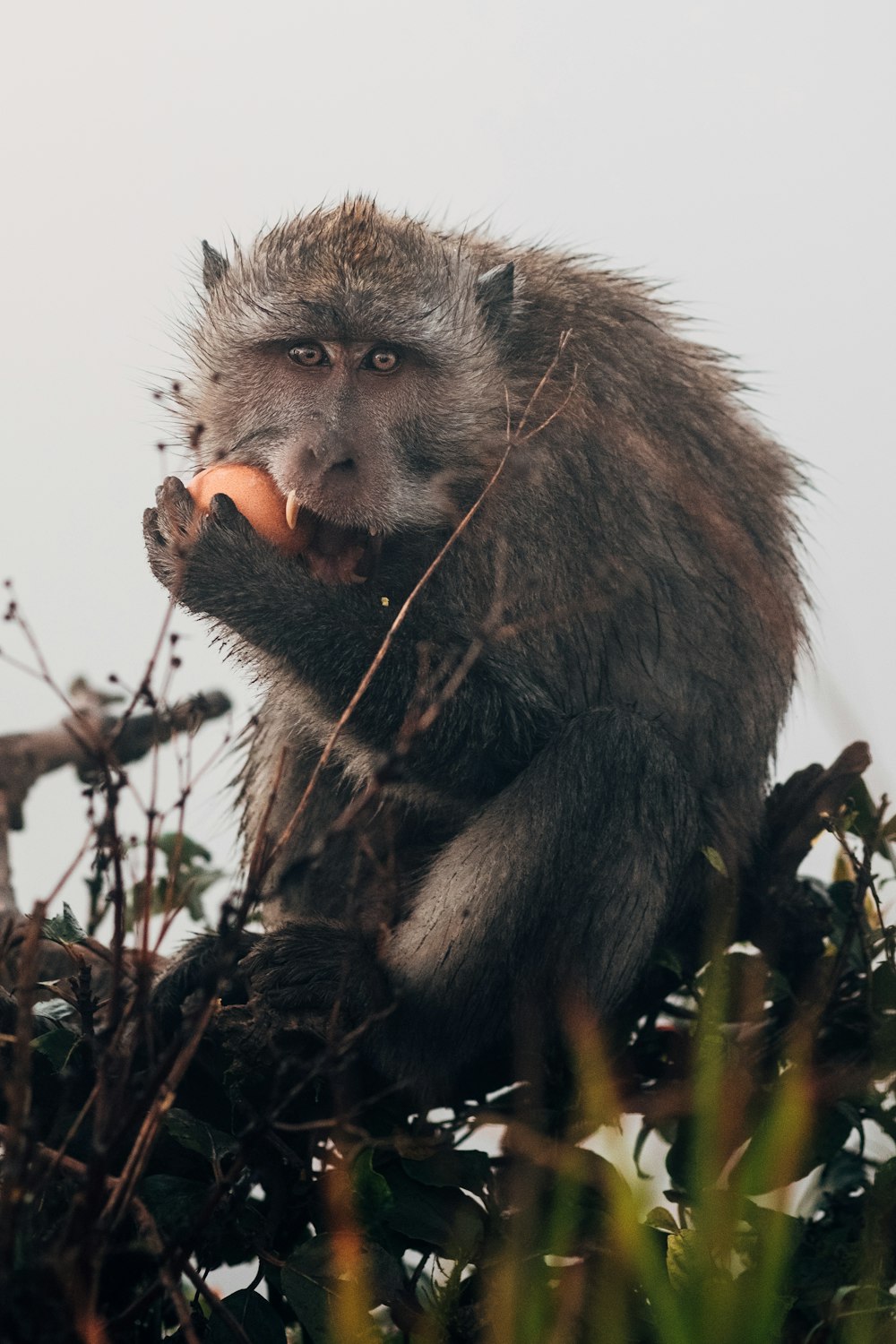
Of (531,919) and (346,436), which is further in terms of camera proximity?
(346,436)

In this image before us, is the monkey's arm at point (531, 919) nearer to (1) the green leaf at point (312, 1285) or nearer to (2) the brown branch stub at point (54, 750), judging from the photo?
(1) the green leaf at point (312, 1285)

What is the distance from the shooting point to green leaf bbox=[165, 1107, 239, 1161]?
3141 millimetres

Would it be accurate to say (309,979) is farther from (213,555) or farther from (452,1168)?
(213,555)

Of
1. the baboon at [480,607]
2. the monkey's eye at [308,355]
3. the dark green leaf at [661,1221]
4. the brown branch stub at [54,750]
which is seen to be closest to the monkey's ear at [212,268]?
the baboon at [480,607]

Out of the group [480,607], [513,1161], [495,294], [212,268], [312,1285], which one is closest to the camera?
[312,1285]

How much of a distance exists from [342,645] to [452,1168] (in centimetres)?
145

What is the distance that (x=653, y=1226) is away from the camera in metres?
3.03

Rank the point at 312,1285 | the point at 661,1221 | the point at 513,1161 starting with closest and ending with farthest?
the point at 312,1285 < the point at 661,1221 < the point at 513,1161

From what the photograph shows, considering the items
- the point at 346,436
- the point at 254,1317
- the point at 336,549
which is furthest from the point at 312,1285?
the point at 346,436

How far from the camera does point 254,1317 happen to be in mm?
2969

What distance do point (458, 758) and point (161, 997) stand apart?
1.09 m

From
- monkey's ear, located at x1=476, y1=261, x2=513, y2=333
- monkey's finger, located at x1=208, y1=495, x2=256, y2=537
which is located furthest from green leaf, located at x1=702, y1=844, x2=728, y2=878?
monkey's ear, located at x1=476, y1=261, x2=513, y2=333

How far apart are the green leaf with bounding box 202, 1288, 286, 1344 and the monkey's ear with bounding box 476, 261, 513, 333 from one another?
2.92 meters

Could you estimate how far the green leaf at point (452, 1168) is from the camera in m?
3.24
